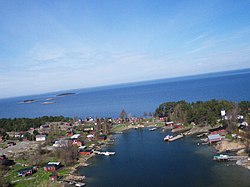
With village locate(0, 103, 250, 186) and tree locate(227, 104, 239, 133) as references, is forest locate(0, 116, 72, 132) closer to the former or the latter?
village locate(0, 103, 250, 186)

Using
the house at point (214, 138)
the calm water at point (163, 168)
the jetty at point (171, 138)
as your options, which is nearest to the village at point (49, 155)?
the calm water at point (163, 168)

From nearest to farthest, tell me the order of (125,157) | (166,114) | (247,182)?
(247,182), (125,157), (166,114)

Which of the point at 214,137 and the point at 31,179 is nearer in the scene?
the point at 31,179

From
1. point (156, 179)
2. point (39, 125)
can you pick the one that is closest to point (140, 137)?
point (156, 179)

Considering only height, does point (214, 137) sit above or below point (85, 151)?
above

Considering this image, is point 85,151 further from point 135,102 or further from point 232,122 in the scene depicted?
point 135,102

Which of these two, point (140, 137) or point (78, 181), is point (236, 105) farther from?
point (78, 181)

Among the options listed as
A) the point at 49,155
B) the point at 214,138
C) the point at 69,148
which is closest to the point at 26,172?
the point at 69,148
